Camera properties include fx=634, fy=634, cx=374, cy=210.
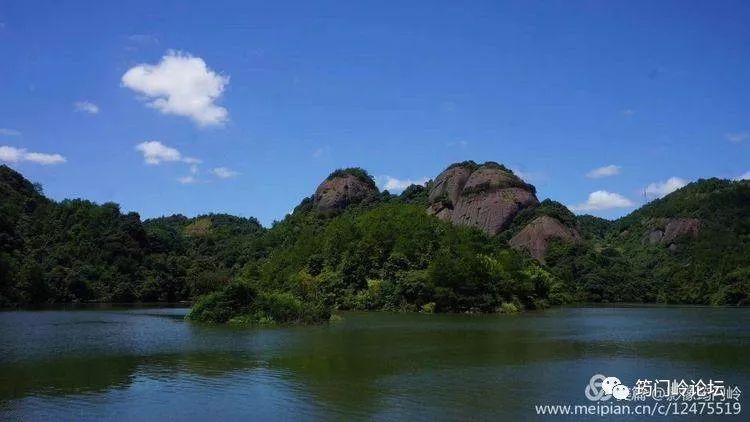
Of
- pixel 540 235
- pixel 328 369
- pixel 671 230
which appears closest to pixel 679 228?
pixel 671 230

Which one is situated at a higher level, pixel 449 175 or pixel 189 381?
pixel 449 175

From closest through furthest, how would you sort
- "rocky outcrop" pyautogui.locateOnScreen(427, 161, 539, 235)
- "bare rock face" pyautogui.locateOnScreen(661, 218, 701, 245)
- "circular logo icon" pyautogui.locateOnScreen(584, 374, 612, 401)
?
"circular logo icon" pyautogui.locateOnScreen(584, 374, 612, 401) < "rocky outcrop" pyautogui.locateOnScreen(427, 161, 539, 235) < "bare rock face" pyautogui.locateOnScreen(661, 218, 701, 245)

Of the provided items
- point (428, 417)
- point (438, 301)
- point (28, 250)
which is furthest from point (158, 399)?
point (28, 250)

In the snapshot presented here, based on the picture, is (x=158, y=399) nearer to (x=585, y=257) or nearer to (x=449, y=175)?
(x=585, y=257)

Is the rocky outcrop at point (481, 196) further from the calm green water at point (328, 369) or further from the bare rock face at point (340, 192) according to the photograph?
the calm green water at point (328, 369)

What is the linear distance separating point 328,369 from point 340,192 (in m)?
110

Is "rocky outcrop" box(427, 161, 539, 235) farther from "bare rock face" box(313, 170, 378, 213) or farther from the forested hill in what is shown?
"bare rock face" box(313, 170, 378, 213)

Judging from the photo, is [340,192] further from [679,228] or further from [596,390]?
[596,390]

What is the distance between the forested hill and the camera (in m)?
69.5

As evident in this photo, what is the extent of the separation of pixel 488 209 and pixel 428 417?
116 metres

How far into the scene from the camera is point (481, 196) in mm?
130875

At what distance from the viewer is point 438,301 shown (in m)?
65.9

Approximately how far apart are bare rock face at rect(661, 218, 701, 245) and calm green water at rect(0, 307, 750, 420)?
4044 inches

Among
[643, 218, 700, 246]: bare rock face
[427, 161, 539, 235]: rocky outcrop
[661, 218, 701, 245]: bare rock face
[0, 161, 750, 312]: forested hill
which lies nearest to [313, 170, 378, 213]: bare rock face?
[0, 161, 750, 312]: forested hill
